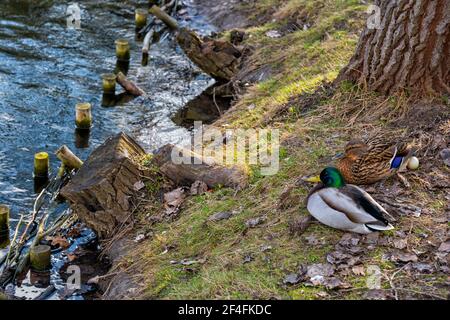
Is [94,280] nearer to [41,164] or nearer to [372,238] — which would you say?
[41,164]

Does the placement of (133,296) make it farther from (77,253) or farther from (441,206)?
(441,206)

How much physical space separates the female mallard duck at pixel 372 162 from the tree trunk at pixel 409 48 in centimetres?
117

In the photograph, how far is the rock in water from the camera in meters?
6.28

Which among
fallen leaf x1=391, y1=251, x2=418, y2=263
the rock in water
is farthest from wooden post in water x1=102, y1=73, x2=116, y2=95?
fallen leaf x1=391, y1=251, x2=418, y2=263

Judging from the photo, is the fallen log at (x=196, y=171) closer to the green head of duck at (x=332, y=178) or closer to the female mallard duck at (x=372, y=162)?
the female mallard duck at (x=372, y=162)

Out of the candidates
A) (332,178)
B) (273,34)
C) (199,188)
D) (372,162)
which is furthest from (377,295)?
(273,34)

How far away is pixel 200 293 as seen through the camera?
4.74 metres

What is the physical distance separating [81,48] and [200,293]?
7173 millimetres

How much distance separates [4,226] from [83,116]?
92.7 inches

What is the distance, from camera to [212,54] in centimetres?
1004

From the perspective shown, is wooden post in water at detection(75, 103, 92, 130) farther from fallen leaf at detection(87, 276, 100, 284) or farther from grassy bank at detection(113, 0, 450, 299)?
fallen leaf at detection(87, 276, 100, 284)

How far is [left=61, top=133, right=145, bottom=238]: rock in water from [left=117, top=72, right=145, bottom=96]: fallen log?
3.51 m

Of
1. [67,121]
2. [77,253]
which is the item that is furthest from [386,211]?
[67,121]

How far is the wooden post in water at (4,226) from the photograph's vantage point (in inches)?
263
